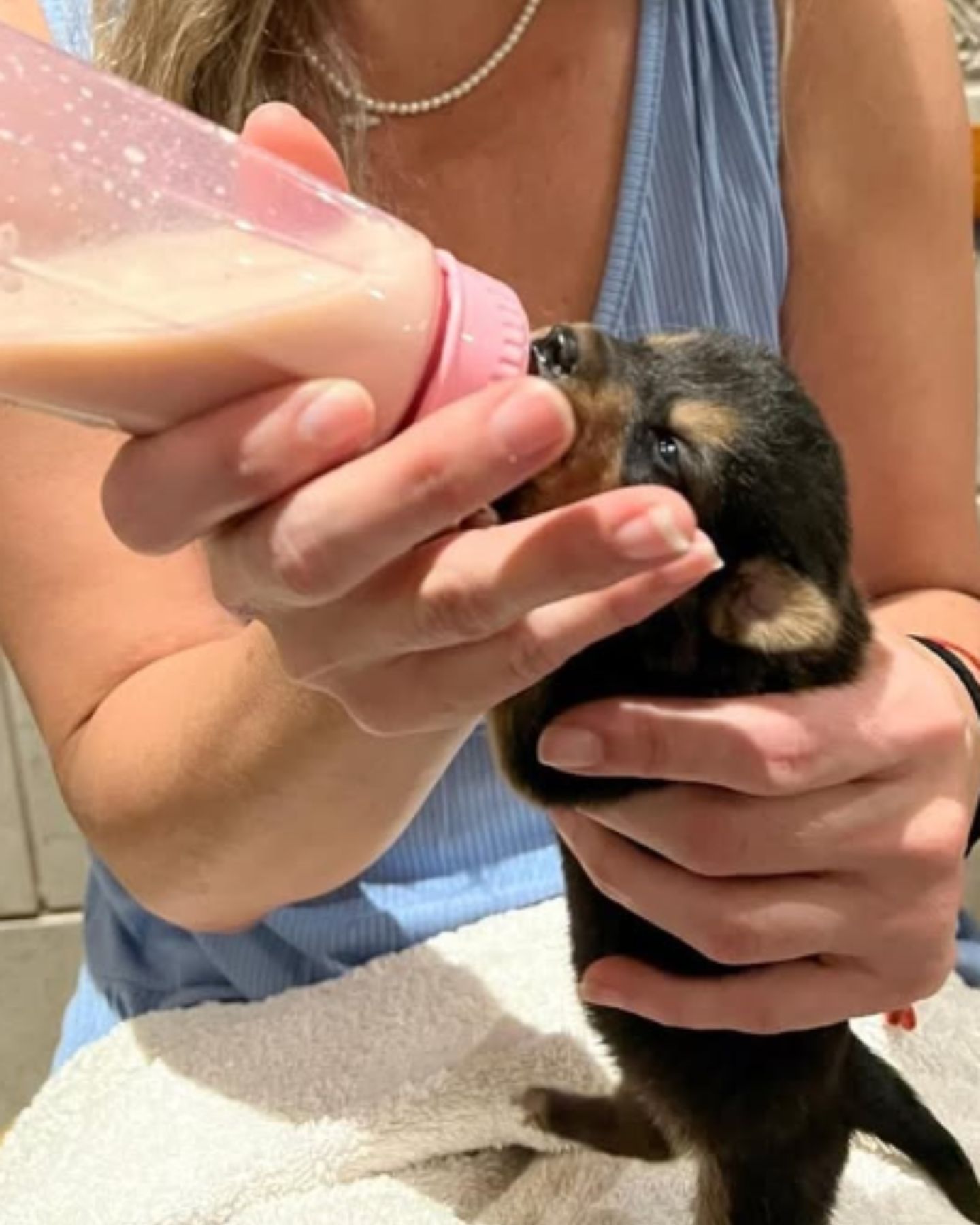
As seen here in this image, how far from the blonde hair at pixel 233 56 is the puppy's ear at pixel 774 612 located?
0.36m

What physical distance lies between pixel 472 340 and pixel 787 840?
0.27 m

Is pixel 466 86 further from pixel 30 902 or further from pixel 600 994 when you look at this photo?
pixel 30 902

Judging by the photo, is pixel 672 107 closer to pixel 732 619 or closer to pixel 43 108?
pixel 732 619

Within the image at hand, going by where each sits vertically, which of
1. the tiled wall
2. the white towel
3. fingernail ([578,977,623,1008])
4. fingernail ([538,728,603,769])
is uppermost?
fingernail ([538,728,603,769])

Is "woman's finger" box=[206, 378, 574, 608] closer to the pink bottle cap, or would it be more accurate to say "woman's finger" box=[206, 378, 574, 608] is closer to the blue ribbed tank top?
the pink bottle cap

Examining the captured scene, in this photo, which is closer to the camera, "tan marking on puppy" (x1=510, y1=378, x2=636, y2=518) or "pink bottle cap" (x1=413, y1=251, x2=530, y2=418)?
"pink bottle cap" (x1=413, y1=251, x2=530, y2=418)

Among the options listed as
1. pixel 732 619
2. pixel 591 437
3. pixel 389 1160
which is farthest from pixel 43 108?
pixel 389 1160

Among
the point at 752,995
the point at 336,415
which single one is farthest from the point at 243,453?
the point at 752,995

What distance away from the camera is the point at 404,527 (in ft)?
1.42

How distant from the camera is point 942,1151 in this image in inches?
28.8

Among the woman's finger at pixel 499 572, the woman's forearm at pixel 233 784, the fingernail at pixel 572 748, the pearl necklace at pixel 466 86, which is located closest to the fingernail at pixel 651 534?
the woman's finger at pixel 499 572

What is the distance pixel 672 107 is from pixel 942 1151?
1.94ft

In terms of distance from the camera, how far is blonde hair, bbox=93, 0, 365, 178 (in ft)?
2.66

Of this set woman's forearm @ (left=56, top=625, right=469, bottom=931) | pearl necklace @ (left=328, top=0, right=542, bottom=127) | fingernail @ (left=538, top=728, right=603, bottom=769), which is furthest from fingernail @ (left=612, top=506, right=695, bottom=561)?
pearl necklace @ (left=328, top=0, right=542, bottom=127)
